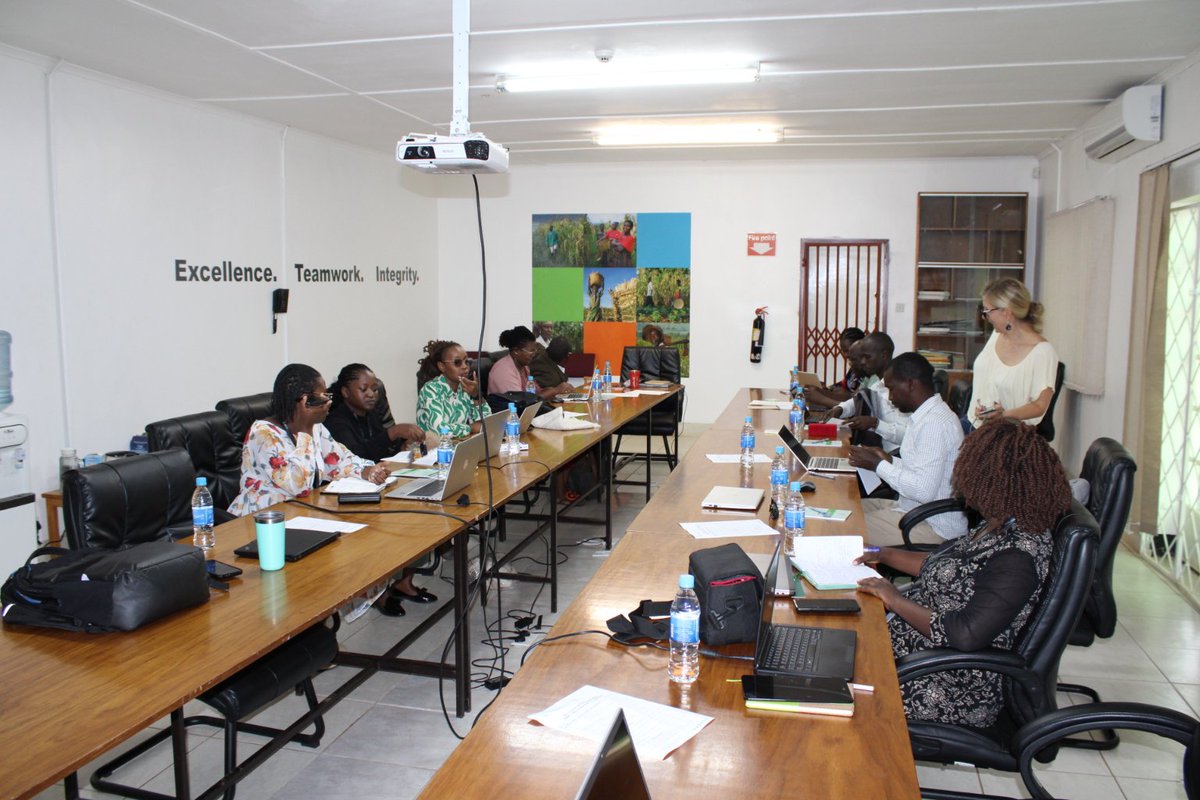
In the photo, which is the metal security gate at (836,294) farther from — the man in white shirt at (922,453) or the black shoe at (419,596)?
the black shoe at (419,596)

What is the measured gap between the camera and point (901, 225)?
864cm

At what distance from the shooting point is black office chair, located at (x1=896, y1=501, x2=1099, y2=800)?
6.61 feet

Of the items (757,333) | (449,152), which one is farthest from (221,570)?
(757,333)

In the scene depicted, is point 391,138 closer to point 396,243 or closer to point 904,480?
point 396,243

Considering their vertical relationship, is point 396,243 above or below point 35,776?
above

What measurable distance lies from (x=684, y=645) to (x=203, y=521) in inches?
66.9

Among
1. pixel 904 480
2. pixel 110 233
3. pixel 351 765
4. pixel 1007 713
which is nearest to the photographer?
pixel 1007 713

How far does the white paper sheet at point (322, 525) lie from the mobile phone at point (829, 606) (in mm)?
1518

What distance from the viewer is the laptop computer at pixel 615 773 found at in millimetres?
935

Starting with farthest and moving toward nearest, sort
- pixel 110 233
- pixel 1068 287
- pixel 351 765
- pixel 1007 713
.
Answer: pixel 1068 287 < pixel 110 233 < pixel 351 765 < pixel 1007 713

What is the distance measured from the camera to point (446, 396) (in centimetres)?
502

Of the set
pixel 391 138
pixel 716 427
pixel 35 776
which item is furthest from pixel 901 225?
pixel 35 776

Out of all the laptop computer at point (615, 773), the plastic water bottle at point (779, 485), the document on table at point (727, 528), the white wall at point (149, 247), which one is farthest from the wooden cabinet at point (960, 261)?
the laptop computer at point (615, 773)

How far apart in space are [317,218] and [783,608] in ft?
20.9
